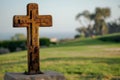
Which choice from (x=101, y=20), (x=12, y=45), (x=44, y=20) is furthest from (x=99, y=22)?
(x=44, y=20)

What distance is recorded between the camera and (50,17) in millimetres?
8141

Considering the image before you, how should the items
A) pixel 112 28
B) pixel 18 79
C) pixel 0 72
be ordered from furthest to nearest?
pixel 112 28 < pixel 0 72 < pixel 18 79

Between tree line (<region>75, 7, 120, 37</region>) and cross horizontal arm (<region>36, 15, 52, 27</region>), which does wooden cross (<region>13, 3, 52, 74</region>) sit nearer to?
cross horizontal arm (<region>36, 15, 52, 27</region>)

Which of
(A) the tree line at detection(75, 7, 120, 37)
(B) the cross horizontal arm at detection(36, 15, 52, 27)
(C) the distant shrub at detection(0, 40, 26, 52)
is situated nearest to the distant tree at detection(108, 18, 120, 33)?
(A) the tree line at detection(75, 7, 120, 37)

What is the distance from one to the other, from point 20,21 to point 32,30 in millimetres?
335

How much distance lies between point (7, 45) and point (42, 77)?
30865 mm

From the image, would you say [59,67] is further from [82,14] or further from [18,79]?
[82,14]

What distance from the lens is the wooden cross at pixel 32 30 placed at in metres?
7.77

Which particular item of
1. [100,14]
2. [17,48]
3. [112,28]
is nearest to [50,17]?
[17,48]

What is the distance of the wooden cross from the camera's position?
7.77 m

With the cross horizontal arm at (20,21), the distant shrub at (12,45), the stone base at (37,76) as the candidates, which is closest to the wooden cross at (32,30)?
the cross horizontal arm at (20,21)

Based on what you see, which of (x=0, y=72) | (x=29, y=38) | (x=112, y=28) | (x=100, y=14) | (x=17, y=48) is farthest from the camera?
(x=112, y=28)

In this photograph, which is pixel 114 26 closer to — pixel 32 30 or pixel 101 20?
pixel 101 20

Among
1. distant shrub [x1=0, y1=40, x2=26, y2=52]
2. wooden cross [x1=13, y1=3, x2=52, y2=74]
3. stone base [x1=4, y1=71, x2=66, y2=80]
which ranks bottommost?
distant shrub [x1=0, y1=40, x2=26, y2=52]
